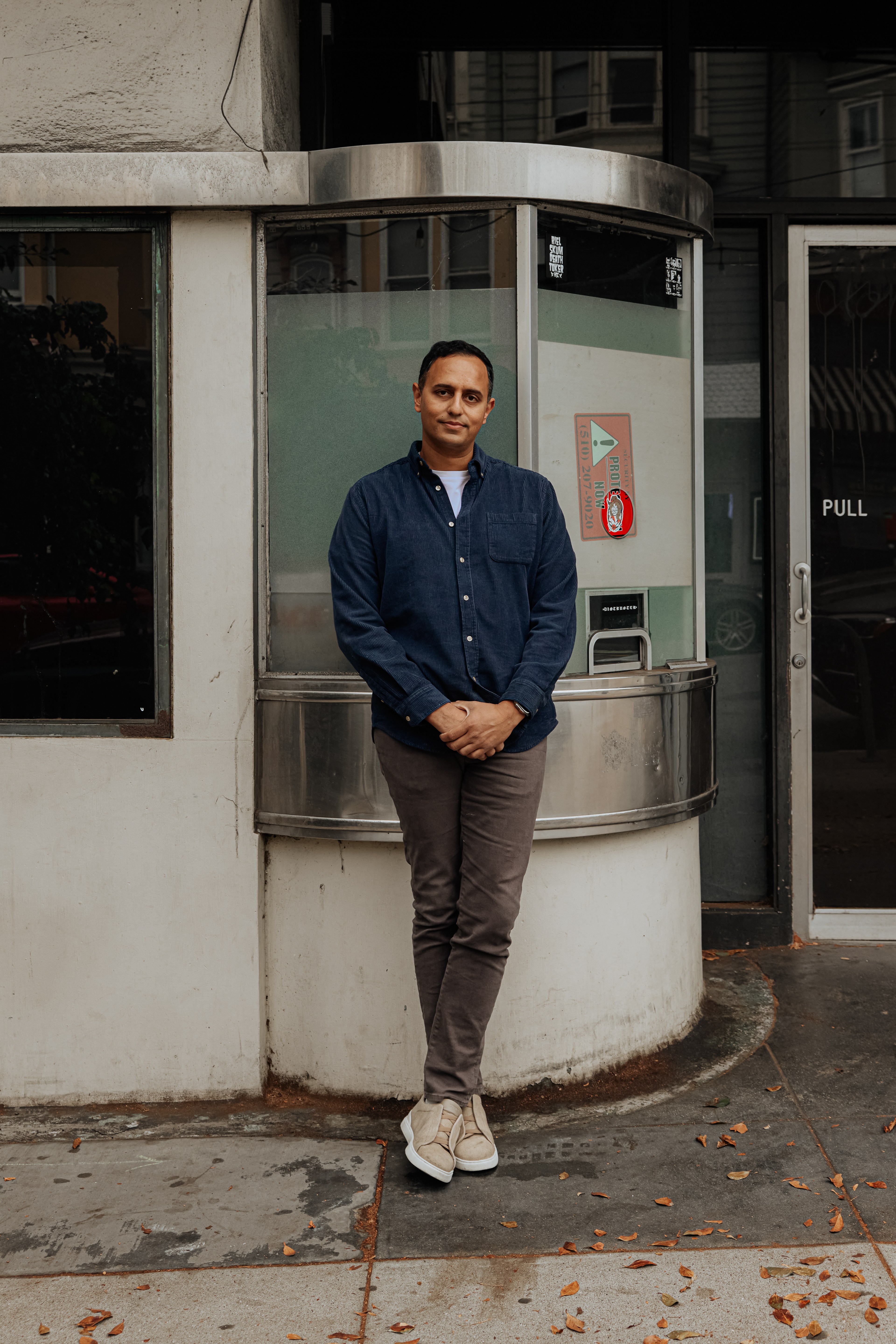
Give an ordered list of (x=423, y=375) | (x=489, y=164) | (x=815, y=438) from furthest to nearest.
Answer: (x=815, y=438), (x=489, y=164), (x=423, y=375)

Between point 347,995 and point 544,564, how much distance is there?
145 cm

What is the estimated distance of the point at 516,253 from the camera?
3.74 m

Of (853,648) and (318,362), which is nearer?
(318,362)

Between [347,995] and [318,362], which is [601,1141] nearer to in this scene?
[347,995]

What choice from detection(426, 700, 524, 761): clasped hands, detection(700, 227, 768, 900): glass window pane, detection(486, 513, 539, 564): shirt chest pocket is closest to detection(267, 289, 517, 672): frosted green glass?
detection(486, 513, 539, 564): shirt chest pocket

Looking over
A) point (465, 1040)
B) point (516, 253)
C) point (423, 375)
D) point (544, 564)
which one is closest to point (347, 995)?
point (465, 1040)

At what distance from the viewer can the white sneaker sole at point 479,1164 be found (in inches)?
131

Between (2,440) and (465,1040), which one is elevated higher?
(2,440)

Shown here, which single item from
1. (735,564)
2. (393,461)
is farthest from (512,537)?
(735,564)

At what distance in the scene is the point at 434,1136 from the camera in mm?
3312

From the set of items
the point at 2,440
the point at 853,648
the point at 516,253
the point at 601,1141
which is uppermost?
the point at 516,253

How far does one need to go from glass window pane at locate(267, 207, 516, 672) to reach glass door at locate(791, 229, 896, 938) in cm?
177

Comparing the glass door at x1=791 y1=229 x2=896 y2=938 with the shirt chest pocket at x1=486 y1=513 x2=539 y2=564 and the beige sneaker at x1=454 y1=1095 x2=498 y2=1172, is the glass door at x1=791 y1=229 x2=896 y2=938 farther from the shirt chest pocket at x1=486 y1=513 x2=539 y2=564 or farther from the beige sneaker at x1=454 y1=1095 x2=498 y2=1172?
the beige sneaker at x1=454 y1=1095 x2=498 y2=1172

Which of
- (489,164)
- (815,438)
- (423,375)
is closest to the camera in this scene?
(423,375)
